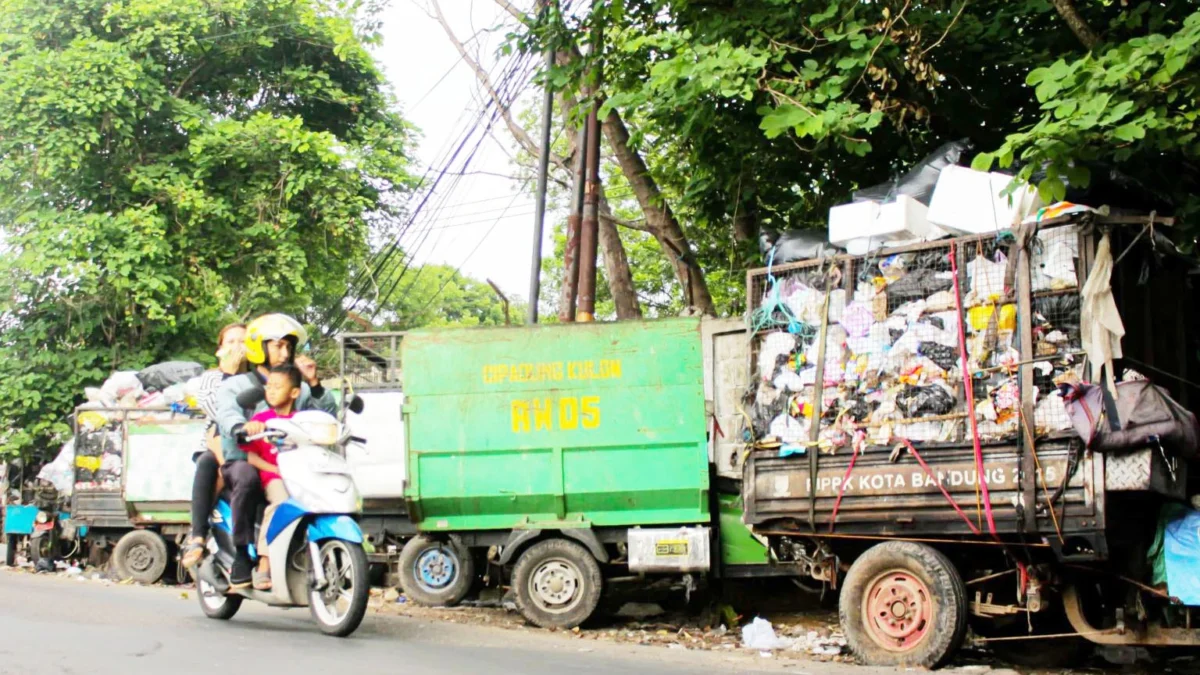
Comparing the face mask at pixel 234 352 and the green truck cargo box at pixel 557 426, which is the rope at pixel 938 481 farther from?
the face mask at pixel 234 352

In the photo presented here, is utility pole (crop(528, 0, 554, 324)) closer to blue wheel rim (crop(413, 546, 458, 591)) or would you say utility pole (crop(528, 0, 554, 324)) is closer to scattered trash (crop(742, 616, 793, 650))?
blue wheel rim (crop(413, 546, 458, 591))

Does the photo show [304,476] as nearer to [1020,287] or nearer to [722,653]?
[722,653]

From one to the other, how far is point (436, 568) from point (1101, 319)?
595 centimetres

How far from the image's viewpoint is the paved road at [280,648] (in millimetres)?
6469

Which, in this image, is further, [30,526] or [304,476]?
[30,526]

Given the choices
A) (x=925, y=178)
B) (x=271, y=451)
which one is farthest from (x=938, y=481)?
(x=271, y=451)

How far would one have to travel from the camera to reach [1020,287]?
24.0 ft

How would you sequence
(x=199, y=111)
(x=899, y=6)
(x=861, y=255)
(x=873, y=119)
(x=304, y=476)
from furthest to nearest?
1. (x=199, y=111)
2. (x=899, y=6)
3. (x=873, y=119)
4. (x=861, y=255)
5. (x=304, y=476)

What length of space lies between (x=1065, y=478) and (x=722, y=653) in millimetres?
2592

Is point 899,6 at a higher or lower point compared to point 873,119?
higher

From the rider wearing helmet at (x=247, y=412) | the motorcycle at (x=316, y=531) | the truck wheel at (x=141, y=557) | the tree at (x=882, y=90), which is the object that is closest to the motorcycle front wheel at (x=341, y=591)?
the motorcycle at (x=316, y=531)

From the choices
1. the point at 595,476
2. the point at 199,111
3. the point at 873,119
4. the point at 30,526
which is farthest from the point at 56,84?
the point at 873,119

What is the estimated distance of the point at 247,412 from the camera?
7762mm

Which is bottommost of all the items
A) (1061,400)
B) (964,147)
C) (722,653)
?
(722,653)
